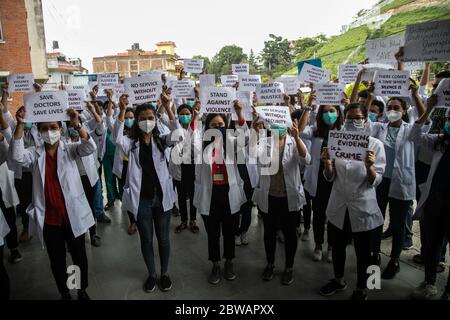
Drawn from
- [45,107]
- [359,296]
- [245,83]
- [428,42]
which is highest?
[428,42]

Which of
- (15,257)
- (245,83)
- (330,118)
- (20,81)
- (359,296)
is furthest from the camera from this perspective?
(245,83)

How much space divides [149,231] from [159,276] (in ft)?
2.68

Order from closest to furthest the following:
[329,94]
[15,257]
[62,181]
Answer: [62,181] → [329,94] → [15,257]

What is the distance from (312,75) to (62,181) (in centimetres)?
398

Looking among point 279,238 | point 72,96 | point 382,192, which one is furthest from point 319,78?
point 72,96

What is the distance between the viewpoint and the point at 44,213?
124 inches

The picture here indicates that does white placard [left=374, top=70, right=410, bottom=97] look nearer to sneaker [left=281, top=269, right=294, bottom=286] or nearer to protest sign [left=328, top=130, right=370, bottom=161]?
protest sign [left=328, top=130, right=370, bottom=161]

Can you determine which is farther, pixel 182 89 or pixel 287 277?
→ pixel 182 89

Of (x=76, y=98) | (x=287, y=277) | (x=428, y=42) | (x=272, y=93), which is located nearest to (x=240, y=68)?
(x=272, y=93)

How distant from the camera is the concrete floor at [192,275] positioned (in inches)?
142

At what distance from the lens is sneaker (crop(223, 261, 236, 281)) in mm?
3882

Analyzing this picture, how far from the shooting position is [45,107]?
304 cm

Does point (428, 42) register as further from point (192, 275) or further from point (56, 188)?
point (56, 188)

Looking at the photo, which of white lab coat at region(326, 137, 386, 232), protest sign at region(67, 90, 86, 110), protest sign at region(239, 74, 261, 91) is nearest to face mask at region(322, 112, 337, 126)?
white lab coat at region(326, 137, 386, 232)
